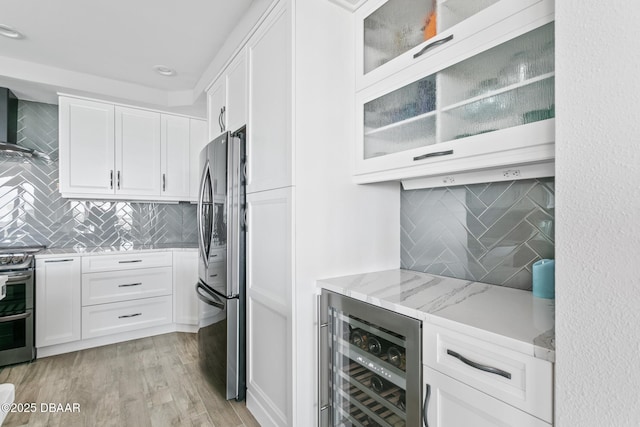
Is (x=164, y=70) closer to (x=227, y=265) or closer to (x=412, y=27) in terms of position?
(x=227, y=265)

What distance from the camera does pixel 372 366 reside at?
4.42 feet

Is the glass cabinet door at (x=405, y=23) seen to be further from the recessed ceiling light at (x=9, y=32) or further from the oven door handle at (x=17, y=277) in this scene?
the oven door handle at (x=17, y=277)

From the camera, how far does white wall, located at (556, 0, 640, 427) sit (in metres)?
0.62

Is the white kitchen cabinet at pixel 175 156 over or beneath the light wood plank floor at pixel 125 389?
over

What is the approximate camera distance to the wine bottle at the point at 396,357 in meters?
1.21

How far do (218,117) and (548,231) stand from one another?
2342 mm

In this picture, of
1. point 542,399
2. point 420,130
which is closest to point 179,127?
point 420,130

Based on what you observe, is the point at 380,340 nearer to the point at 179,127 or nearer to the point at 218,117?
the point at 218,117

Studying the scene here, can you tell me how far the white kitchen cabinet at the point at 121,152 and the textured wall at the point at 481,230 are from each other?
110 inches

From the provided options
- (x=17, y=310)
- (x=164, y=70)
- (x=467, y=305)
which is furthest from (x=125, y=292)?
(x=467, y=305)

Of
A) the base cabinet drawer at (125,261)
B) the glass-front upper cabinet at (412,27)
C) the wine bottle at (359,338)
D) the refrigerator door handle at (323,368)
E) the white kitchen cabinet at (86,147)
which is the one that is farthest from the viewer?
the white kitchen cabinet at (86,147)

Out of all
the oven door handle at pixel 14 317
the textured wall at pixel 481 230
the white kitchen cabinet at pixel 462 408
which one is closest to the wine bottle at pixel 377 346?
the white kitchen cabinet at pixel 462 408

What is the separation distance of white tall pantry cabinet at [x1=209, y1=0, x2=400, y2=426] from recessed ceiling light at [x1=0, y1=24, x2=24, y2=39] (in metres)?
1.84

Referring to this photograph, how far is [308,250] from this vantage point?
159 cm
